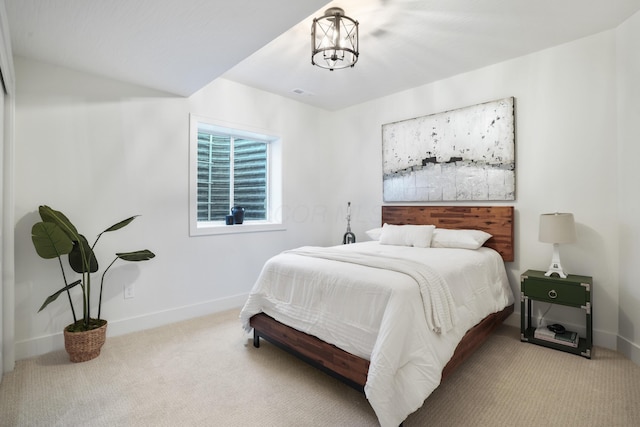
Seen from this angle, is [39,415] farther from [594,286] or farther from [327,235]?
[594,286]

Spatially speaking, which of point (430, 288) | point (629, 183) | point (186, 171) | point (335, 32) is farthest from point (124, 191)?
point (629, 183)

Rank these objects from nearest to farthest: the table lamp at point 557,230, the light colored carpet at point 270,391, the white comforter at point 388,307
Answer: the white comforter at point 388,307 < the light colored carpet at point 270,391 < the table lamp at point 557,230

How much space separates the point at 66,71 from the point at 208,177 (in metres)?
1.58

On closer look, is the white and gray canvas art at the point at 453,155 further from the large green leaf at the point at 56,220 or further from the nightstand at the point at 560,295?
the large green leaf at the point at 56,220

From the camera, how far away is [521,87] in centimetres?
301

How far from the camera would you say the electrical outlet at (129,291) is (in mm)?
2863

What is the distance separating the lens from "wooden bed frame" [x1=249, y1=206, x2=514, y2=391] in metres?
1.86

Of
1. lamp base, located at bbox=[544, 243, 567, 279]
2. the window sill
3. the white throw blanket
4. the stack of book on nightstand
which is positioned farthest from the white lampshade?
the window sill

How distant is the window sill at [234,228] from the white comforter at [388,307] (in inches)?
46.8

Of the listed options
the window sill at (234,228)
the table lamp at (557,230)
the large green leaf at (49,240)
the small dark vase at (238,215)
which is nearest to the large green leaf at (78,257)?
the large green leaf at (49,240)

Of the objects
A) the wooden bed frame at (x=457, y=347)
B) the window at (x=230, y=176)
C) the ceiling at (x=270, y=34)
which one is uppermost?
the ceiling at (x=270, y=34)

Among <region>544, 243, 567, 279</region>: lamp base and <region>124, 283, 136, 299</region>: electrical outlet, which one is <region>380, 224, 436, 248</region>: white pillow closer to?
<region>544, 243, 567, 279</region>: lamp base

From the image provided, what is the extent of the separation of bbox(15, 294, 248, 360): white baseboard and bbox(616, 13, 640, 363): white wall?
140 inches

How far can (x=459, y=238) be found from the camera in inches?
119
